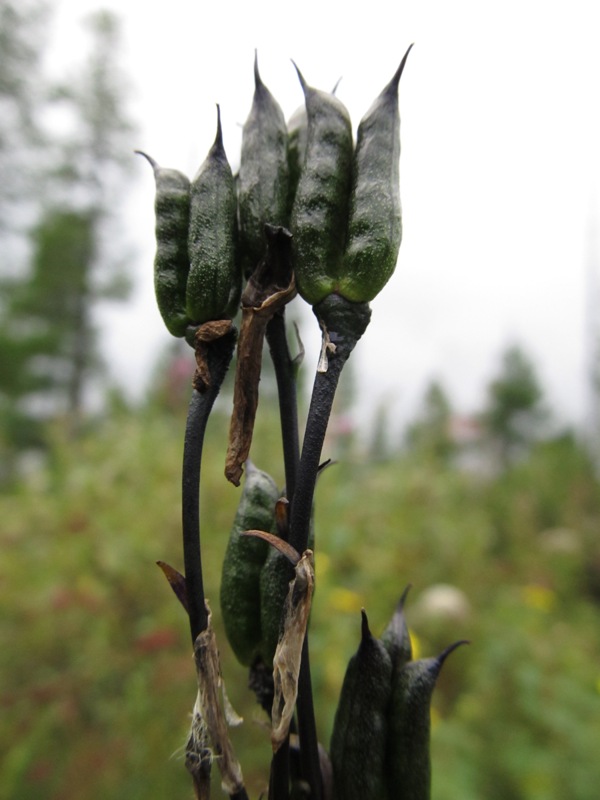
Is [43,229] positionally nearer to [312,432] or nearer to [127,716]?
[127,716]

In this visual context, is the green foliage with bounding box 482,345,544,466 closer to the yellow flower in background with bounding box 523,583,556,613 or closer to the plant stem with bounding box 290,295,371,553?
the yellow flower in background with bounding box 523,583,556,613

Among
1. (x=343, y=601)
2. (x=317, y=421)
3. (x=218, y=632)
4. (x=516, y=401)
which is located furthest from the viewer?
(x=516, y=401)

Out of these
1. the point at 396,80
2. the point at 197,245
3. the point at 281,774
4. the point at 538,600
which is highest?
the point at 538,600

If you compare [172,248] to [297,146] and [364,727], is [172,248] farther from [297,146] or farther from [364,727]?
[364,727]

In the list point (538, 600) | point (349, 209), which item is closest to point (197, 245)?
point (349, 209)

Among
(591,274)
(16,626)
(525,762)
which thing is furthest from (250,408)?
(591,274)

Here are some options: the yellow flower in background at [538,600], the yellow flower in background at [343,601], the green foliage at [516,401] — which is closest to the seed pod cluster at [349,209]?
the yellow flower in background at [343,601]

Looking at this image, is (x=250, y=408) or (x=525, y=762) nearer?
(x=250, y=408)
